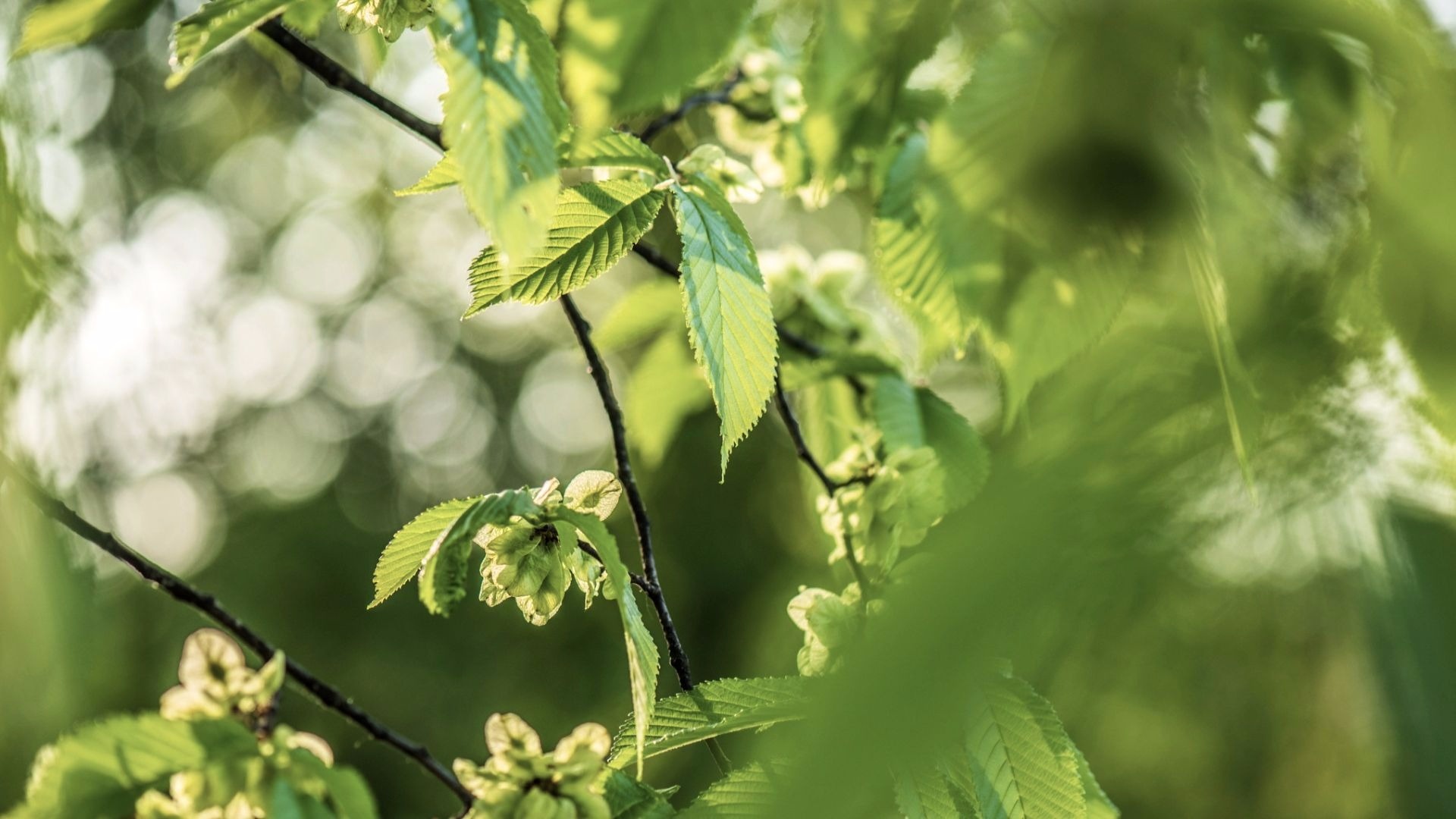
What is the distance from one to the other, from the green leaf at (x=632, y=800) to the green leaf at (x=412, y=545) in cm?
16

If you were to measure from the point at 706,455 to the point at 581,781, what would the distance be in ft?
18.0

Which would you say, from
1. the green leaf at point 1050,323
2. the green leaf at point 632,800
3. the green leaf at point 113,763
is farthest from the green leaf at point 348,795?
the green leaf at point 1050,323

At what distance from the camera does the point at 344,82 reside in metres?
0.78

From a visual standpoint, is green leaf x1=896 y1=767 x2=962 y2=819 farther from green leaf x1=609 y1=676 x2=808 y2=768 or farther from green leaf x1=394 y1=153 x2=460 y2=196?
green leaf x1=394 y1=153 x2=460 y2=196

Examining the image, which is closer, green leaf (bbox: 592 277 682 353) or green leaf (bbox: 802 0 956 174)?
green leaf (bbox: 802 0 956 174)

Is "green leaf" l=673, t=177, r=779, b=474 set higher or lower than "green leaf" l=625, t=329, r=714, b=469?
higher

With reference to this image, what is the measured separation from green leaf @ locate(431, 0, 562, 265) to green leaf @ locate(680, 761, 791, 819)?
1.02ft

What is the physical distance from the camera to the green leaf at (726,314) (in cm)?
53

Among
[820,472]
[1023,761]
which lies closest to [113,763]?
[1023,761]

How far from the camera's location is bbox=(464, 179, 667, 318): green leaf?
58cm

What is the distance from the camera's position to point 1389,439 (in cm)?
27

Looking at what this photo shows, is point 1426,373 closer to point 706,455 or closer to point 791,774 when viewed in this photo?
point 791,774

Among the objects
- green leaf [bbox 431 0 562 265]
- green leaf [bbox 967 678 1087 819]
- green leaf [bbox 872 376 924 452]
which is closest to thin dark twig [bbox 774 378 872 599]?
green leaf [bbox 872 376 924 452]

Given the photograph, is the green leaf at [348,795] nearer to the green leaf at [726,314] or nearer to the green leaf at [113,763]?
the green leaf at [113,763]
